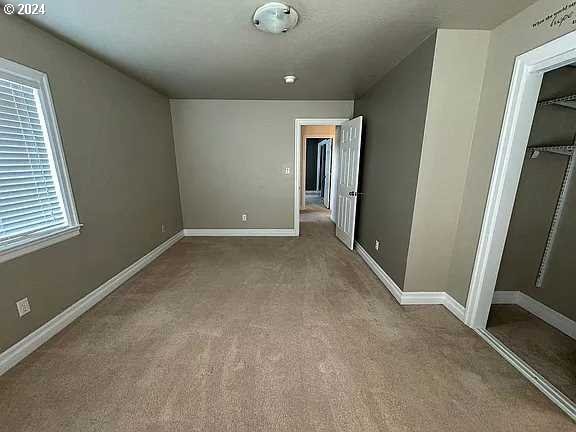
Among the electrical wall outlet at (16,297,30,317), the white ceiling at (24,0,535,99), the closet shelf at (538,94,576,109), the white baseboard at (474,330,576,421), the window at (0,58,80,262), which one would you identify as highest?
the white ceiling at (24,0,535,99)

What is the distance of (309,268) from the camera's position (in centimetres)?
318

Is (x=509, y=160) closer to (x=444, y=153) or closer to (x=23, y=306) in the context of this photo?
(x=444, y=153)

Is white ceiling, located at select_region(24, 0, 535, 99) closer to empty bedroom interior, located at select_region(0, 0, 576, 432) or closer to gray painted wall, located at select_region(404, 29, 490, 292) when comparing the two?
empty bedroom interior, located at select_region(0, 0, 576, 432)

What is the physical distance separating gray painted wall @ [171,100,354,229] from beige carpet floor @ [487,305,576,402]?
314 cm

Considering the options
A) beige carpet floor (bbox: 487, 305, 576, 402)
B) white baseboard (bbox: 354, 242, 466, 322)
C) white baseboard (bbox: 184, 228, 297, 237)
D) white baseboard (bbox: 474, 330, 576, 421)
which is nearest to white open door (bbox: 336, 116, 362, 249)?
white baseboard (bbox: 184, 228, 297, 237)

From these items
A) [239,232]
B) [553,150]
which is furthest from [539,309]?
[239,232]

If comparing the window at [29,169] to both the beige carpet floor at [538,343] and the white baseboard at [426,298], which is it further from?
the beige carpet floor at [538,343]

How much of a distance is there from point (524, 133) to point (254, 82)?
110 inches

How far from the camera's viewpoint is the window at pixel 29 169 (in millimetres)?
1676

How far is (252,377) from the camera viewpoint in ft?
5.10

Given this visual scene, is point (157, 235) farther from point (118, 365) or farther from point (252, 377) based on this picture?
point (252, 377)

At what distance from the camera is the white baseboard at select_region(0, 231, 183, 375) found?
5.36ft

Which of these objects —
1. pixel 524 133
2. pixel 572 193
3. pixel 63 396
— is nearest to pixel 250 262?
pixel 63 396

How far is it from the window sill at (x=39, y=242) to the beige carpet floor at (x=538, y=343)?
3.65 m
